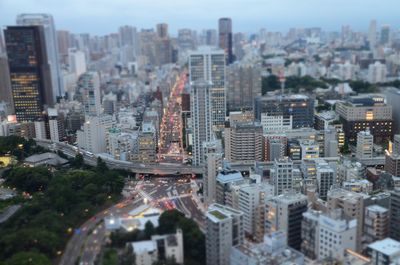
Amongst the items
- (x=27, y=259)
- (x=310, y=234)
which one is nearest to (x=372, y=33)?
(x=310, y=234)

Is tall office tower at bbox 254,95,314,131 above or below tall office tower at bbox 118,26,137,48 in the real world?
below

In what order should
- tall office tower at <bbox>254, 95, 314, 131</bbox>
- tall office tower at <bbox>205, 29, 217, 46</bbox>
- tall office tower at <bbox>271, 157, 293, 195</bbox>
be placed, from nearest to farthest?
1. tall office tower at <bbox>271, 157, 293, 195</bbox>
2. tall office tower at <bbox>254, 95, 314, 131</bbox>
3. tall office tower at <bbox>205, 29, 217, 46</bbox>

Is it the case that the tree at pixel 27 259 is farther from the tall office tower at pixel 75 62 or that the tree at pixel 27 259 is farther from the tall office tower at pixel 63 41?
the tall office tower at pixel 63 41

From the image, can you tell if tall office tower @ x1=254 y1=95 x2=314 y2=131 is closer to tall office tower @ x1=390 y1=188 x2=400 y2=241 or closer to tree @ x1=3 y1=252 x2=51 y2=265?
tall office tower @ x1=390 y1=188 x2=400 y2=241

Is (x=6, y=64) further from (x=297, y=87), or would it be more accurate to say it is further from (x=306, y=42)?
(x=306, y=42)

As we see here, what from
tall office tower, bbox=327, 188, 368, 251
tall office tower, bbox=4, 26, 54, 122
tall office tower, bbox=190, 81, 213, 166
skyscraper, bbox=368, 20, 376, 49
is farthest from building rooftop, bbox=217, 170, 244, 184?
skyscraper, bbox=368, 20, 376, 49
